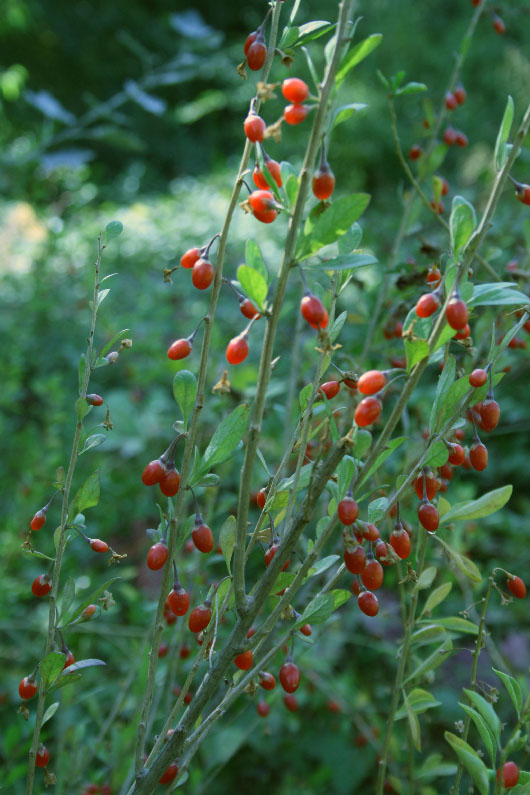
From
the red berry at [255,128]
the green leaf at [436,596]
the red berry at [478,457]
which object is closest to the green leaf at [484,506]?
the red berry at [478,457]

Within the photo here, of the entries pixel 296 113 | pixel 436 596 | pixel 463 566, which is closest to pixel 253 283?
pixel 296 113

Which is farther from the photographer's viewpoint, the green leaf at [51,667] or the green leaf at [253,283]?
the green leaf at [51,667]

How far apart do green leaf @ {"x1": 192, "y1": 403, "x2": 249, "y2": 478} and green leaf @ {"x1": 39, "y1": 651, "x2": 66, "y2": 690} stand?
0.70 ft

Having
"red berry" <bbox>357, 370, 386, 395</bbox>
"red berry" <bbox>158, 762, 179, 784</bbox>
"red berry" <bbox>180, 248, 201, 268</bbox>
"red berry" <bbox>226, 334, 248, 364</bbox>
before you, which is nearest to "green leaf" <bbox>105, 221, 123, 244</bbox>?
"red berry" <bbox>180, 248, 201, 268</bbox>

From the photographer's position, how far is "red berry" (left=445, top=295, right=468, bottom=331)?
1.58 ft

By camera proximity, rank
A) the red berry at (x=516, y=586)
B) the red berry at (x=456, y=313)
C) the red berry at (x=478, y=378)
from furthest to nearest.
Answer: the red berry at (x=516, y=586)
the red berry at (x=478, y=378)
the red berry at (x=456, y=313)

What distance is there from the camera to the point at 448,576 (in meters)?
1.48

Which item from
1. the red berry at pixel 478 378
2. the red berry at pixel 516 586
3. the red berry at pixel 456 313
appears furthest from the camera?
the red berry at pixel 516 586

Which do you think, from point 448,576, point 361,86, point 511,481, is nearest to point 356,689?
point 448,576

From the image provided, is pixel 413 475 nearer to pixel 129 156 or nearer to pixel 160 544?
pixel 160 544

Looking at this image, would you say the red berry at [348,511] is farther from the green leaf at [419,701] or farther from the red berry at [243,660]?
the green leaf at [419,701]

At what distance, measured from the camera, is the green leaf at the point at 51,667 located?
0.63 metres

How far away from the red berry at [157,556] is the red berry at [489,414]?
303 millimetres

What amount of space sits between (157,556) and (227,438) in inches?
4.6
